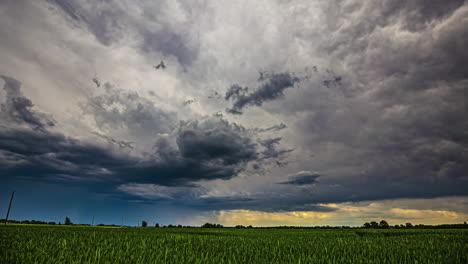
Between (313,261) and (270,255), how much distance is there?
203 cm

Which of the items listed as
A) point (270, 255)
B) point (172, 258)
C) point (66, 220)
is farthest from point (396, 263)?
point (66, 220)

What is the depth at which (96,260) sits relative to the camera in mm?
7621

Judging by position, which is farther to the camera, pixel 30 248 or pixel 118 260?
pixel 30 248

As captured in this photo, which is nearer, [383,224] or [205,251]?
[205,251]

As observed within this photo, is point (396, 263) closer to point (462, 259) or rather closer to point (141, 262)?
point (462, 259)

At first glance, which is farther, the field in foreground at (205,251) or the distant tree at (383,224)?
the distant tree at (383,224)

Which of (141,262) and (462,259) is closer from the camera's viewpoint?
(141,262)

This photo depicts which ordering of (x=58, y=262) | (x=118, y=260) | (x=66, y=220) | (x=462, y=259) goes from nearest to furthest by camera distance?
(x=58, y=262), (x=118, y=260), (x=462, y=259), (x=66, y=220)

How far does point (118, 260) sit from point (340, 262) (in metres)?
7.90

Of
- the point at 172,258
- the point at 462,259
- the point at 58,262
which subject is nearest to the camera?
the point at 58,262

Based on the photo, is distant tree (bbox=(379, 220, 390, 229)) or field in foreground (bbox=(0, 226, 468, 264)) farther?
distant tree (bbox=(379, 220, 390, 229))

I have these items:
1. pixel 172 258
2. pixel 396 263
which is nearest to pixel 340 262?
pixel 396 263

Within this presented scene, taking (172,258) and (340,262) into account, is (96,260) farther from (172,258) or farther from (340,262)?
(340,262)

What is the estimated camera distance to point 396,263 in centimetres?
830
